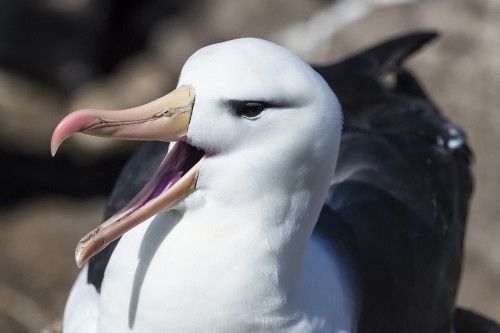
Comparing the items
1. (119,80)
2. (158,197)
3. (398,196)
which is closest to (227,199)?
(158,197)

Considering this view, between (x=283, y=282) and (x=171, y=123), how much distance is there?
1.97ft

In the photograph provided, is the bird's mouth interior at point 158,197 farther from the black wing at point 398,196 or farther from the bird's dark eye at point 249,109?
the black wing at point 398,196

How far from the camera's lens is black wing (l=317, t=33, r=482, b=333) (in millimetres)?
3600

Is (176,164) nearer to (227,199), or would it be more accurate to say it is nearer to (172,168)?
(172,168)

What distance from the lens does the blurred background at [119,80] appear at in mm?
6129

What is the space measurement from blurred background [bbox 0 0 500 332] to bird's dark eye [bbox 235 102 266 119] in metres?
3.55

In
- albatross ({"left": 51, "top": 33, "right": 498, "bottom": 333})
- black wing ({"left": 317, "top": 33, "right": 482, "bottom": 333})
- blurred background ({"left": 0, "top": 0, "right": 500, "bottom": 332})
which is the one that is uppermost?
albatross ({"left": 51, "top": 33, "right": 498, "bottom": 333})

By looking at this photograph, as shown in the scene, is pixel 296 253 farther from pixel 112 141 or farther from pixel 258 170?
pixel 112 141

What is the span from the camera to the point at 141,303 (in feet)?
9.32

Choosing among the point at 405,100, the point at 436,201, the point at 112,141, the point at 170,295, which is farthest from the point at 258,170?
the point at 112,141

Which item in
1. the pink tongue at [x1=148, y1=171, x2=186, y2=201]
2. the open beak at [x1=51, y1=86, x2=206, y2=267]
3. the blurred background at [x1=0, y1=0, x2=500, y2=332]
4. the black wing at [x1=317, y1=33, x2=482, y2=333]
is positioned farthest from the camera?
the blurred background at [x1=0, y1=0, x2=500, y2=332]

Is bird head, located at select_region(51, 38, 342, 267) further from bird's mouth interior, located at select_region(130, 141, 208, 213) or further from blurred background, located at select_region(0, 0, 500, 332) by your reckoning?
blurred background, located at select_region(0, 0, 500, 332)

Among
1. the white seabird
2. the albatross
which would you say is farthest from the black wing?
the white seabird

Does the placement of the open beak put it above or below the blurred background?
above
